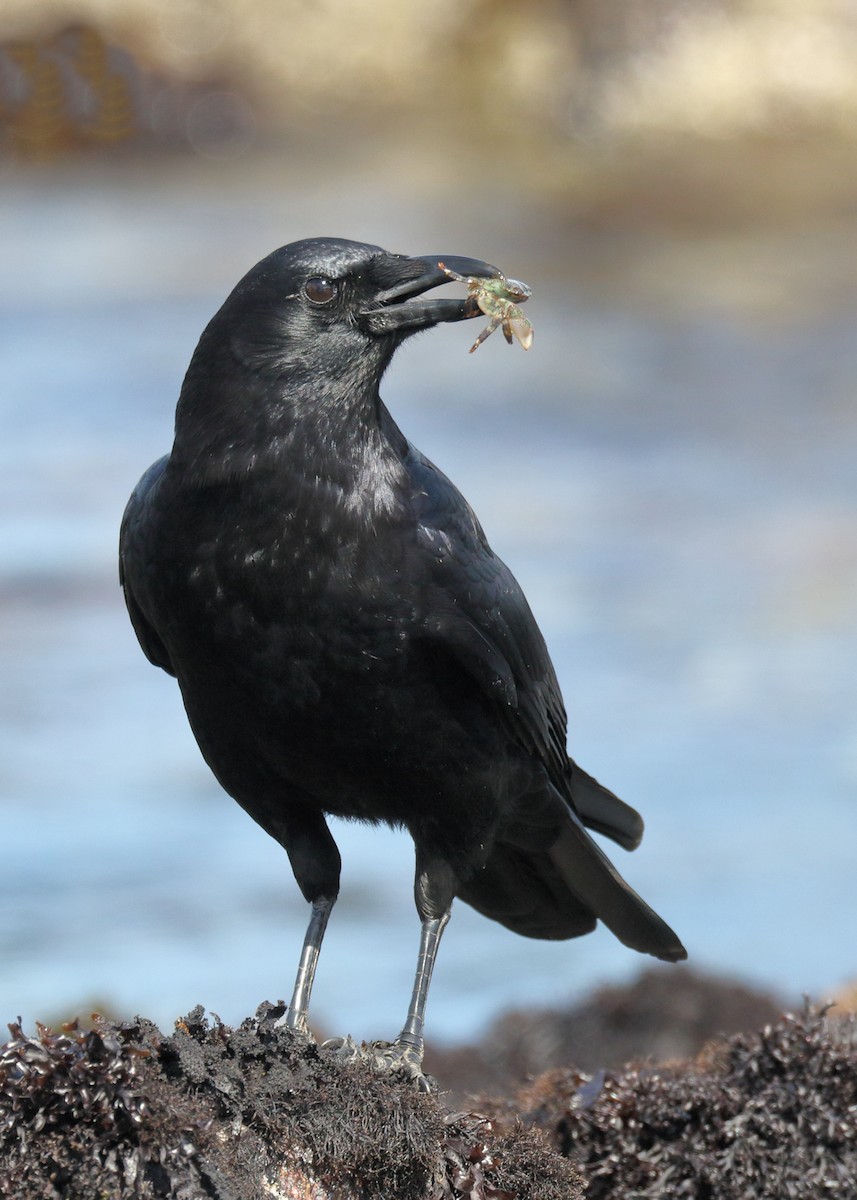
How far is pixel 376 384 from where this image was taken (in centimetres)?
441

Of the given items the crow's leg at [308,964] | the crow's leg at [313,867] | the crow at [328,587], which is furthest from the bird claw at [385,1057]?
the crow's leg at [313,867]

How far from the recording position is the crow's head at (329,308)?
4.23m

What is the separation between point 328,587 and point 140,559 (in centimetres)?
54

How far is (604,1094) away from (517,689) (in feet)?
3.88

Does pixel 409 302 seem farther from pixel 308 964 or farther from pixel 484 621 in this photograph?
pixel 308 964

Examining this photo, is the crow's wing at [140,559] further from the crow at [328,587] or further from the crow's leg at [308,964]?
the crow's leg at [308,964]

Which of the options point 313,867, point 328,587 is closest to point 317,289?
point 328,587

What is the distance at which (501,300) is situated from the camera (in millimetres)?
4406

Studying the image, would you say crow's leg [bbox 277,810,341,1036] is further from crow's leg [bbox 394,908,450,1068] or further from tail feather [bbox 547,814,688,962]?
tail feather [bbox 547,814,688,962]

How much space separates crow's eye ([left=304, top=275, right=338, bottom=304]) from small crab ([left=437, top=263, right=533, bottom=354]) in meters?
0.30

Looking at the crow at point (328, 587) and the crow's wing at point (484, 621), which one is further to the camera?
the crow's wing at point (484, 621)

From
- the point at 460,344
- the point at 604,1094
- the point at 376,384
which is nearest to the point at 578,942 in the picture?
the point at 604,1094

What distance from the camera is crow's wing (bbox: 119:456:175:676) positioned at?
14.3 feet

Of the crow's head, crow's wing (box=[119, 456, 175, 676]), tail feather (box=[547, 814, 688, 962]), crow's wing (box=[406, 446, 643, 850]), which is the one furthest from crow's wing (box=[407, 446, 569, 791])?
crow's wing (box=[119, 456, 175, 676])
